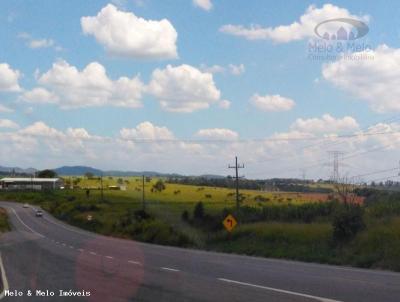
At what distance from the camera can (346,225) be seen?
103 ft

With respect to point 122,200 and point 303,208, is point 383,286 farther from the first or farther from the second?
point 122,200

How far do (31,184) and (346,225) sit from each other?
550 ft

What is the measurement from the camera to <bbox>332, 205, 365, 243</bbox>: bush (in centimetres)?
3138

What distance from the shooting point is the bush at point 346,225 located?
3138 cm

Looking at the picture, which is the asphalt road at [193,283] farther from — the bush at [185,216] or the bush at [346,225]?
the bush at [185,216]

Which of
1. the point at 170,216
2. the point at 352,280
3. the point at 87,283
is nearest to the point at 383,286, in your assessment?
the point at 352,280

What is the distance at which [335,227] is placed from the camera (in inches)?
1262

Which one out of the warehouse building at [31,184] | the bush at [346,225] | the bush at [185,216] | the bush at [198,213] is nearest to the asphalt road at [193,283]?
the bush at [346,225]

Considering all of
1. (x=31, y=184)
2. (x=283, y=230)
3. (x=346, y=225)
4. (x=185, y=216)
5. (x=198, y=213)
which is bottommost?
(x=185, y=216)

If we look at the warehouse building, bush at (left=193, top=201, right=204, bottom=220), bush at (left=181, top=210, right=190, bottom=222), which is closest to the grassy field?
bush at (left=193, top=201, right=204, bottom=220)

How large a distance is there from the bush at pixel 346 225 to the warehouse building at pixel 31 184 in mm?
150043

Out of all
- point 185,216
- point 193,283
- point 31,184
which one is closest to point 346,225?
point 193,283

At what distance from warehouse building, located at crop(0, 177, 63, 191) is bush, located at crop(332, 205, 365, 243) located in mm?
150043

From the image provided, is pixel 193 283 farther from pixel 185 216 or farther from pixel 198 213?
pixel 185 216
